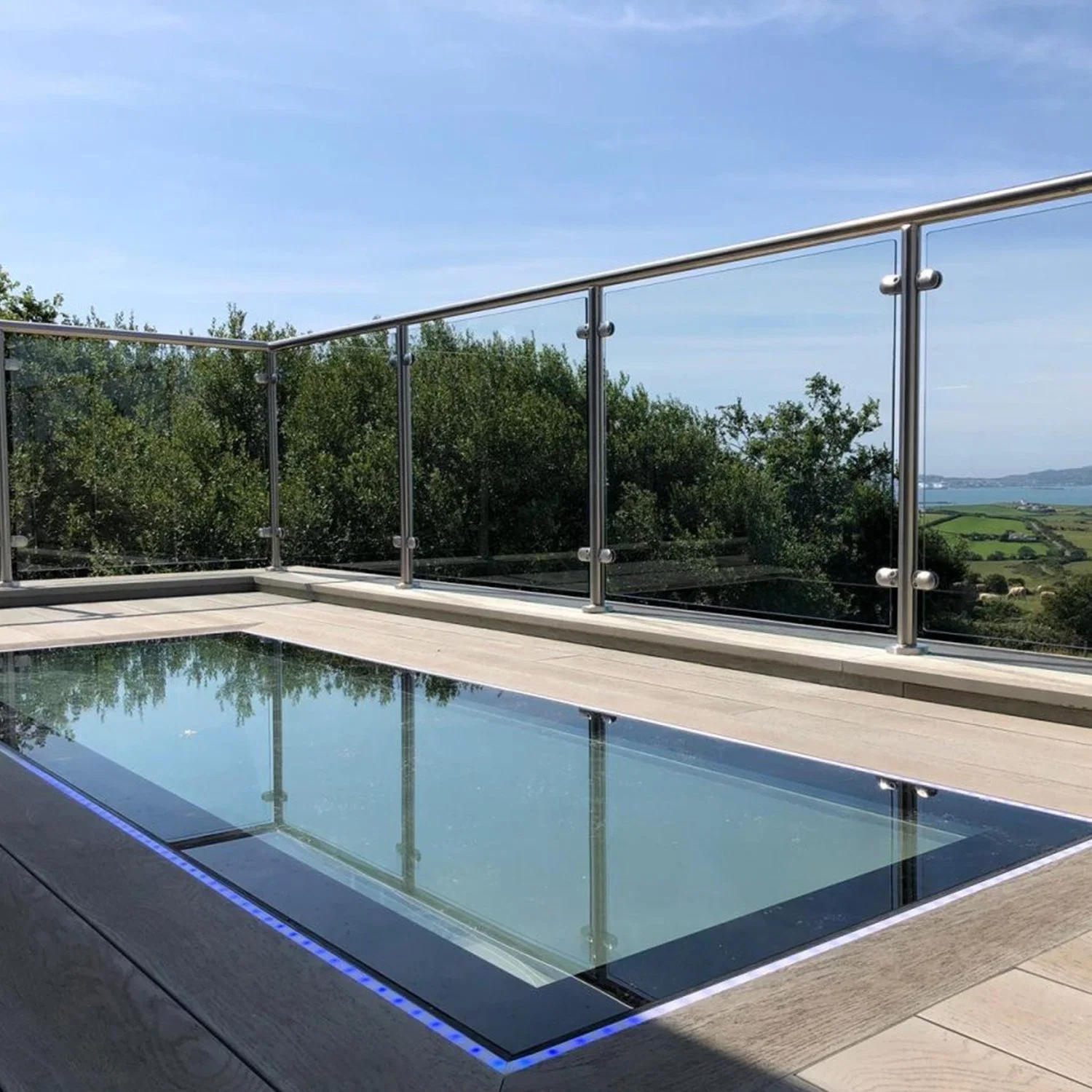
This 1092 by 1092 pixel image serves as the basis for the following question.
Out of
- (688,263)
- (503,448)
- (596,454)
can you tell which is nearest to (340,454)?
(503,448)

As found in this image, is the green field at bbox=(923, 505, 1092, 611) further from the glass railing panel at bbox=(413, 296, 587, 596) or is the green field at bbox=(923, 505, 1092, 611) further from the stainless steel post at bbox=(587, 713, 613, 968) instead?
the glass railing panel at bbox=(413, 296, 587, 596)

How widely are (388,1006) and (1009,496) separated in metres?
2.21

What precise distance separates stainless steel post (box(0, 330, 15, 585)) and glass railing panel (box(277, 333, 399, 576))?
1.24 m

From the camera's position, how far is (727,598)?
3680 millimetres

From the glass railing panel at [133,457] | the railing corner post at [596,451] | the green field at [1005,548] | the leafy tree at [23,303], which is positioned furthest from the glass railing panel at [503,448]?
the leafy tree at [23,303]

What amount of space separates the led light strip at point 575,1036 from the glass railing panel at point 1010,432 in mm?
1134

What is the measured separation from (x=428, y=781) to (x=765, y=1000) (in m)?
1.14

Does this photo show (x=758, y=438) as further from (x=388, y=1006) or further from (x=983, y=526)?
(x=388, y=1006)

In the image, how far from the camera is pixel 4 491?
16.4 feet

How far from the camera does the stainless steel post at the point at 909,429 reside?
3.04m

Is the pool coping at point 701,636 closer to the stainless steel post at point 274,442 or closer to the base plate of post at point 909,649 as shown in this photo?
the base plate of post at point 909,649

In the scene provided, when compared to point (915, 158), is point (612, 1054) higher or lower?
lower

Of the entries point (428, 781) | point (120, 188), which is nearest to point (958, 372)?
point (428, 781)

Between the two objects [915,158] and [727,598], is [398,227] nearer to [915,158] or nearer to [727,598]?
[915,158]
